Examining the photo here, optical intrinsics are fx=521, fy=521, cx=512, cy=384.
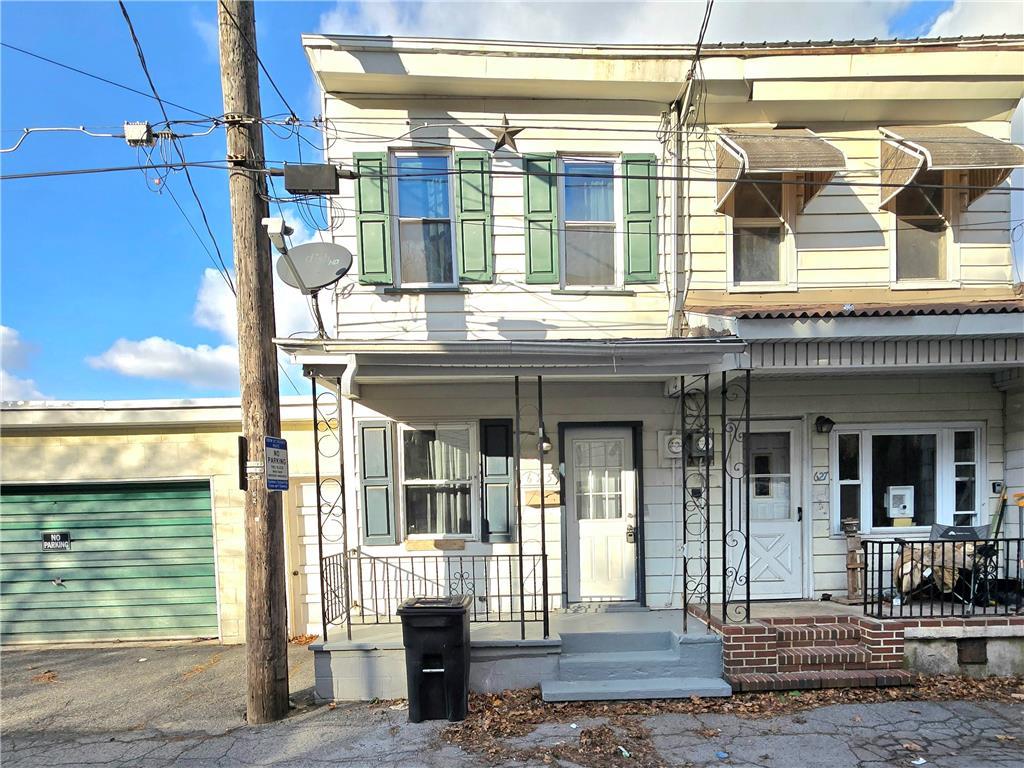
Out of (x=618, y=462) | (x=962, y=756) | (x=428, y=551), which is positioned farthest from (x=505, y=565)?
(x=962, y=756)

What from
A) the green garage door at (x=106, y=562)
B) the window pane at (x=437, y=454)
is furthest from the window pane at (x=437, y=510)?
the green garage door at (x=106, y=562)

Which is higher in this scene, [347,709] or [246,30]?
[246,30]

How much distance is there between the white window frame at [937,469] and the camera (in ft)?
19.1

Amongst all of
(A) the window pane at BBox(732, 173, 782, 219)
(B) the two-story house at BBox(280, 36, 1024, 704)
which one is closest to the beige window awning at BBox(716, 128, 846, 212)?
(B) the two-story house at BBox(280, 36, 1024, 704)

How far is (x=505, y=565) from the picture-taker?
569 cm

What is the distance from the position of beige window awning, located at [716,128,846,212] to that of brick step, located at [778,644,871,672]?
4507 mm

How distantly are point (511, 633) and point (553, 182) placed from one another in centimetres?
470

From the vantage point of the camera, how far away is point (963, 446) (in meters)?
5.91

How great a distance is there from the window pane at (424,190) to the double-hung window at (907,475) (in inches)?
203

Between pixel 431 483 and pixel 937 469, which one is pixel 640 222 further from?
pixel 937 469

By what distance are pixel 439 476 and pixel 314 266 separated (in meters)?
2.63

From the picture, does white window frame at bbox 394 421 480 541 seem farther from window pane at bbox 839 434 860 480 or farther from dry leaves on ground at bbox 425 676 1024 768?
window pane at bbox 839 434 860 480

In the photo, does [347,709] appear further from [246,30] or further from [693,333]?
[246,30]

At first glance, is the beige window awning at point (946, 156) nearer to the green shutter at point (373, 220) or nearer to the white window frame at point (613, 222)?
the white window frame at point (613, 222)
